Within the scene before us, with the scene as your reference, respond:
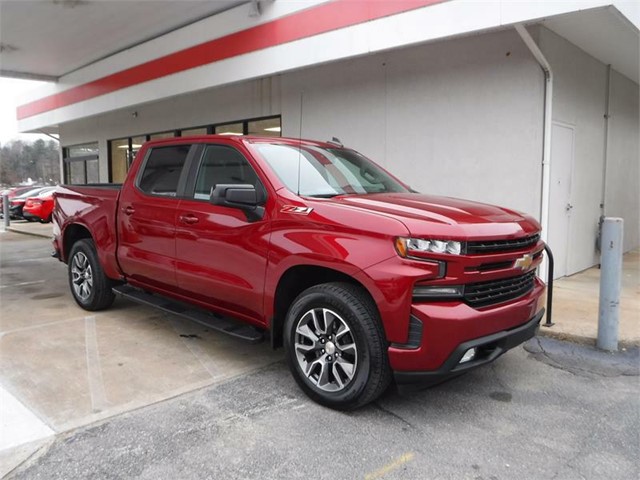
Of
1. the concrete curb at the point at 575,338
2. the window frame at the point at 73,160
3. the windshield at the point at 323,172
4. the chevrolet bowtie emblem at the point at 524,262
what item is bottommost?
the concrete curb at the point at 575,338

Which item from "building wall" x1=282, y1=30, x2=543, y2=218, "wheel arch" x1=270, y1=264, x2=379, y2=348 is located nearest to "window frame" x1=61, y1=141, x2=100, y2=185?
"building wall" x1=282, y1=30, x2=543, y2=218

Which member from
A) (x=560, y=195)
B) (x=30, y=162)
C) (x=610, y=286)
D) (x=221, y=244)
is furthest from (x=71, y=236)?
(x=30, y=162)

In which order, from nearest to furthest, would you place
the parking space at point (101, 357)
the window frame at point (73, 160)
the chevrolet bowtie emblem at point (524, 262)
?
the chevrolet bowtie emblem at point (524, 262)
the parking space at point (101, 357)
the window frame at point (73, 160)

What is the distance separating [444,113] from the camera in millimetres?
7602

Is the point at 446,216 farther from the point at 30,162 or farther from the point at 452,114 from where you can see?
the point at 30,162

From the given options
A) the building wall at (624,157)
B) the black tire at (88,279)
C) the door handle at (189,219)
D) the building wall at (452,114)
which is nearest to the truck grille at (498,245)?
the door handle at (189,219)

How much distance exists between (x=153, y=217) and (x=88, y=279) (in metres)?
1.66

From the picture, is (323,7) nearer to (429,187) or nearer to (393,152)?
(393,152)

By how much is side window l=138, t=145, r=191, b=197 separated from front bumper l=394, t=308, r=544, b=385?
110 inches

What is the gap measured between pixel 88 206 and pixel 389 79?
495 centimetres

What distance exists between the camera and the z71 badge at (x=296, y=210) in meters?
3.65

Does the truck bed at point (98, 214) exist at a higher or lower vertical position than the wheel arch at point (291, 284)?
higher

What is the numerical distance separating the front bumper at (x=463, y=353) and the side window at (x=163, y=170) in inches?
110

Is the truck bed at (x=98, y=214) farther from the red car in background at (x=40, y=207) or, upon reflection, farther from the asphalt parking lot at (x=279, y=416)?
the red car in background at (x=40, y=207)
